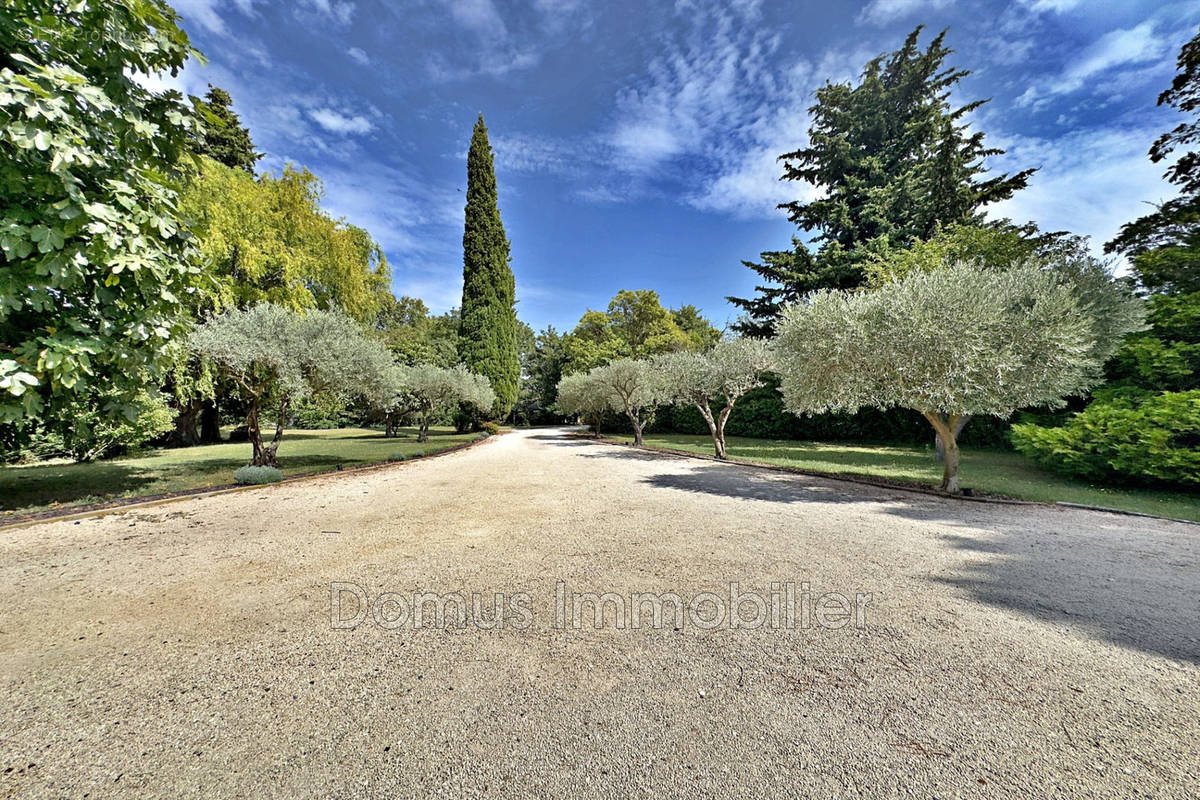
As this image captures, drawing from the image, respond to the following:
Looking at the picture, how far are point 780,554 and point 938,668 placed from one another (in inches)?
76.3

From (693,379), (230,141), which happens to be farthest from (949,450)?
(230,141)

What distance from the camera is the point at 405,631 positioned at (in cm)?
293

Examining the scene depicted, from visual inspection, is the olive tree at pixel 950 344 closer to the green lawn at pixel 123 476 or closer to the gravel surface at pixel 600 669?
the gravel surface at pixel 600 669

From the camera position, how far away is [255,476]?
853 centimetres

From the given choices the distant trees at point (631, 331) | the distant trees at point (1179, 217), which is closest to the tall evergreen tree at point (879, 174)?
the distant trees at point (1179, 217)

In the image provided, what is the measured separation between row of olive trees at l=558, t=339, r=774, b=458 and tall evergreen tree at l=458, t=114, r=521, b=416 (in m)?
7.07

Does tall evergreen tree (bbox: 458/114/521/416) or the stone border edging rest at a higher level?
tall evergreen tree (bbox: 458/114/521/416)

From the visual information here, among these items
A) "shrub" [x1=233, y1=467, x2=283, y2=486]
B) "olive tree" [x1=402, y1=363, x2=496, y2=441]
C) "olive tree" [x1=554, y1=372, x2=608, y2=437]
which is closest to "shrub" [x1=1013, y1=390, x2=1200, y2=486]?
"olive tree" [x1=554, y1=372, x2=608, y2=437]

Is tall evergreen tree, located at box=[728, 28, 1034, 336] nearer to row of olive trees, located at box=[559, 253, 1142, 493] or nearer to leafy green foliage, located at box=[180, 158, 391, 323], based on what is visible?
row of olive trees, located at box=[559, 253, 1142, 493]

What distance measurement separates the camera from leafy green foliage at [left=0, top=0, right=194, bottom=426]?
3.69m

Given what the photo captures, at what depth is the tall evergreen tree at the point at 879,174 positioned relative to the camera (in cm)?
1881

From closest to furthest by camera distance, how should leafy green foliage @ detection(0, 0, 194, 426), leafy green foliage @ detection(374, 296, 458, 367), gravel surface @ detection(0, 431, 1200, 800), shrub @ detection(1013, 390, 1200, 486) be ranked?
gravel surface @ detection(0, 431, 1200, 800) → leafy green foliage @ detection(0, 0, 194, 426) → shrub @ detection(1013, 390, 1200, 486) → leafy green foliage @ detection(374, 296, 458, 367)

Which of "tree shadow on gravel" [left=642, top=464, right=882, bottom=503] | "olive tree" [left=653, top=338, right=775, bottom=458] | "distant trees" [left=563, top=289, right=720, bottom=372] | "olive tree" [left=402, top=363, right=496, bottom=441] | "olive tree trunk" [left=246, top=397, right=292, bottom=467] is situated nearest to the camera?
"tree shadow on gravel" [left=642, top=464, right=882, bottom=503]

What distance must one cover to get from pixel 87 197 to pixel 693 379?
13241 millimetres
